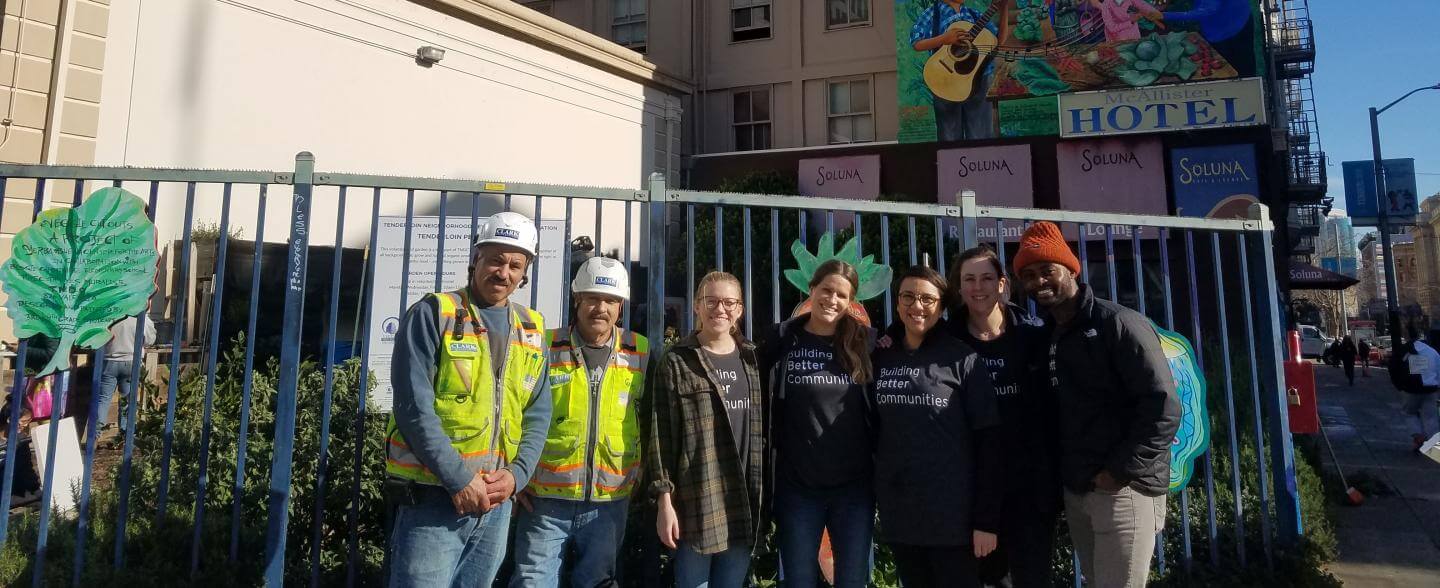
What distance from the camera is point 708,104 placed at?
1967 centimetres

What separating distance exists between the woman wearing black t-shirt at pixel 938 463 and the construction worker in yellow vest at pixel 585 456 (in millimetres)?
952

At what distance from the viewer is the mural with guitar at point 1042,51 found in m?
14.8

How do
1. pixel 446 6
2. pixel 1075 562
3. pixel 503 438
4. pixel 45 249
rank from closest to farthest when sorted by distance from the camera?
pixel 503 438, pixel 45 249, pixel 1075 562, pixel 446 6

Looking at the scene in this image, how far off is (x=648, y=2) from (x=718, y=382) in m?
18.8

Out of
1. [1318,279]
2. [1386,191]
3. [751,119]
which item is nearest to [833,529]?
[751,119]

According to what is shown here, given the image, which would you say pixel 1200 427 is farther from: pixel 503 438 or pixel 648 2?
pixel 648 2

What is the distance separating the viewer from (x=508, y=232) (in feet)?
9.11

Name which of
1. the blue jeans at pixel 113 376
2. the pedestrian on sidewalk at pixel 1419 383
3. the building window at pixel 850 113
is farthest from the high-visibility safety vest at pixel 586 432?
the building window at pixel 850 113

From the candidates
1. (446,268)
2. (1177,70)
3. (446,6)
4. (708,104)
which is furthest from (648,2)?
(446,268)

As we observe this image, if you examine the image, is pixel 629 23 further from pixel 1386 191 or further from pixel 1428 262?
pixel 1428 262

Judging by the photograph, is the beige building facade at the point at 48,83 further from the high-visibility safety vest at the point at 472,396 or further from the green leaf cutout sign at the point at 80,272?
the high-visibility safety vest at the point at 472,396

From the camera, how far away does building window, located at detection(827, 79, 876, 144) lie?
1828cm

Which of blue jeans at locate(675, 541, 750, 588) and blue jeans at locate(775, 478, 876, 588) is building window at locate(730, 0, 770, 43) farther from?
blue jeans at locate(675, 541, 750, 588)

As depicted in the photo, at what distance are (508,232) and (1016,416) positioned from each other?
1.96m
